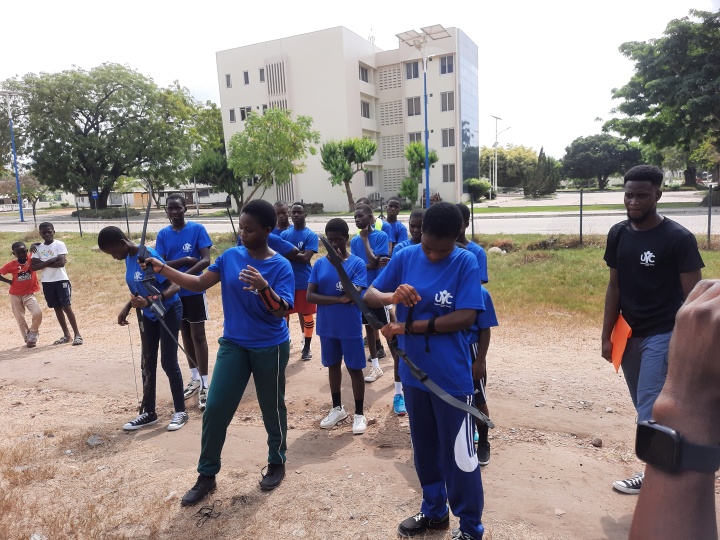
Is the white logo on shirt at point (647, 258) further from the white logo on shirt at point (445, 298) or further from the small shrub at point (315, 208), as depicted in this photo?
the small shrub at point (315, 208)

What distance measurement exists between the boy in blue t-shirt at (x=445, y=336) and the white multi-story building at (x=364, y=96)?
40135 millimetres

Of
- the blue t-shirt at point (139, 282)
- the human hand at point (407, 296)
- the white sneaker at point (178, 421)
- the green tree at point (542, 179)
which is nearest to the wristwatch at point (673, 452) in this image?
the human hand at point (407, 296)

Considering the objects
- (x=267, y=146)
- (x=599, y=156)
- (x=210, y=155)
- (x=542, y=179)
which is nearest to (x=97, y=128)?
(x=210, y=155)

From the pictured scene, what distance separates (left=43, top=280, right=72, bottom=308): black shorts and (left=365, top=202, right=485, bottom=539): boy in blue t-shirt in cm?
702

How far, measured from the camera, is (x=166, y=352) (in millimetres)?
4828

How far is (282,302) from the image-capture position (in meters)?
3.54

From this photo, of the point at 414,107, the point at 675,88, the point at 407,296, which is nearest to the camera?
the point at 407,296

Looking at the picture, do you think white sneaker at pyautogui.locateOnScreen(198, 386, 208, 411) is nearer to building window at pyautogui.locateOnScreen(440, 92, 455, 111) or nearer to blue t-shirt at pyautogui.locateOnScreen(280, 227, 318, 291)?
blue t-shirt at pyautogui.locateOnScreen(280, 227, 318, 291)

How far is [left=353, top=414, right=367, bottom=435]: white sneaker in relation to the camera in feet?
15.5

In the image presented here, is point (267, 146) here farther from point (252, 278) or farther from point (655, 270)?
point (655, 270)

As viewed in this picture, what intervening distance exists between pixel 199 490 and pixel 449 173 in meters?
41.4

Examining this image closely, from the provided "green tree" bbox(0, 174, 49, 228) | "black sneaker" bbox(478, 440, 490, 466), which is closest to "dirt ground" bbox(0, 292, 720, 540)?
"black sneaker" bbox(478, 440, 490, 466)

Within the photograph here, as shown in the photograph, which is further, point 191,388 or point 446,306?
point 191,388

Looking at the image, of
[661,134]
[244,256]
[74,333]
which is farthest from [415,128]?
[244,256]
